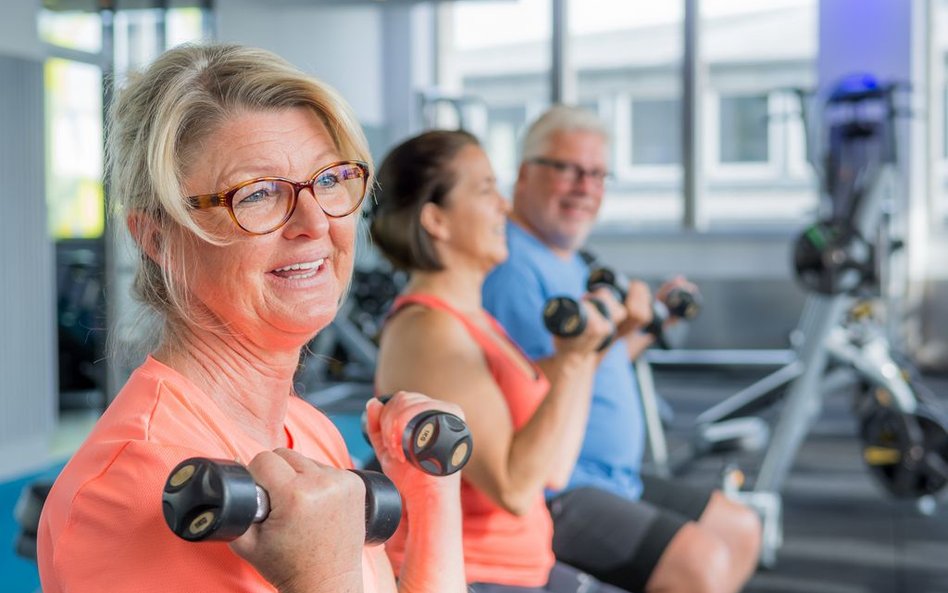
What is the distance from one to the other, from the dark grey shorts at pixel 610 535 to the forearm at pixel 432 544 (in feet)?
2.71

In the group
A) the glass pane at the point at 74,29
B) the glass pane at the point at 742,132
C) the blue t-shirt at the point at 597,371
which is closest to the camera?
the blue t-shirt at the point at 597,371

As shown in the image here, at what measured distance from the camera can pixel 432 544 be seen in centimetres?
117

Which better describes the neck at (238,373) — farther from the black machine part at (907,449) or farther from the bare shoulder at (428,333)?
the black machine part at (907,449)

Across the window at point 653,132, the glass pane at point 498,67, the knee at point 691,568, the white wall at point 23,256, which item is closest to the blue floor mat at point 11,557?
the white wall at point 23,256

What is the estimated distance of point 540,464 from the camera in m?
1.64

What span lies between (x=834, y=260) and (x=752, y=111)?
15.0ft

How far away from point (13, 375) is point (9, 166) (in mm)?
872

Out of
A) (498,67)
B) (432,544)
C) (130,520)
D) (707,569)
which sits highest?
(498,67)

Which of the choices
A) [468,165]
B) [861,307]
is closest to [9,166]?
[468,165]

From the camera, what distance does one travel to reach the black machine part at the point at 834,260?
3947 mm

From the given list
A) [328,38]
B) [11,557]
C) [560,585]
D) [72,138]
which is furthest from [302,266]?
[328,38]

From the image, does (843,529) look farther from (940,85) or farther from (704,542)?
(940,85)

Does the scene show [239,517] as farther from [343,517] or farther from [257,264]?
[257,264]

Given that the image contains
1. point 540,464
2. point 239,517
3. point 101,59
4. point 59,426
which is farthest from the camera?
point 59,426
